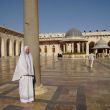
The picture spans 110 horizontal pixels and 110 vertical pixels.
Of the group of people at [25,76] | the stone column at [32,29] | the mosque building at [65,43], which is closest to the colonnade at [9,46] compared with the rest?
the mosque building at [65,43]

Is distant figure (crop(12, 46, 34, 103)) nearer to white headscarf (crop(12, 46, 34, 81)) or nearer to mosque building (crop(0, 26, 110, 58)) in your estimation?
white headscarf (crop(12, 46, 34, 81))

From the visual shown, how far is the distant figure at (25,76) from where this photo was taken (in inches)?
229

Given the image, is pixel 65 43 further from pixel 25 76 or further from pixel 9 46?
pixel 25 76

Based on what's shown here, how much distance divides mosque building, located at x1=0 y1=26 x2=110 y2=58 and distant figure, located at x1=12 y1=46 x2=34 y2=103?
31.6 metres

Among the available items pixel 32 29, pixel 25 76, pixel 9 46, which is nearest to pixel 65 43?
pixel 9 46

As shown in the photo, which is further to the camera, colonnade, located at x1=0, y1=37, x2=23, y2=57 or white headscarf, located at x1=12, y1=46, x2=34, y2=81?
colonnade, located at x1=0, y1=37, x2=23, y2=57

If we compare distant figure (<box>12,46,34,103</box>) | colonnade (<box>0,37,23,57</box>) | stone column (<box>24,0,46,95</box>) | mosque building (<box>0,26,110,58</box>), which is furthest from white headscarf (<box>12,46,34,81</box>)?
colonnade (<box>0,37,23,57</box>)

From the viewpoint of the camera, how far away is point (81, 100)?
5.95 meters

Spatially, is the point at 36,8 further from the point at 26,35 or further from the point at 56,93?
the point at 56,93

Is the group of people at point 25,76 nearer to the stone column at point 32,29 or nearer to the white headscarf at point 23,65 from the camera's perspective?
the white headscarf at point 23,65

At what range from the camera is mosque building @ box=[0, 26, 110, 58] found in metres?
39.0

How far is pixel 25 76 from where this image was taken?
5.88 m

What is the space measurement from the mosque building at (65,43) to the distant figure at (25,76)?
104 feet

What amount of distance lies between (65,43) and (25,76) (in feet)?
111
